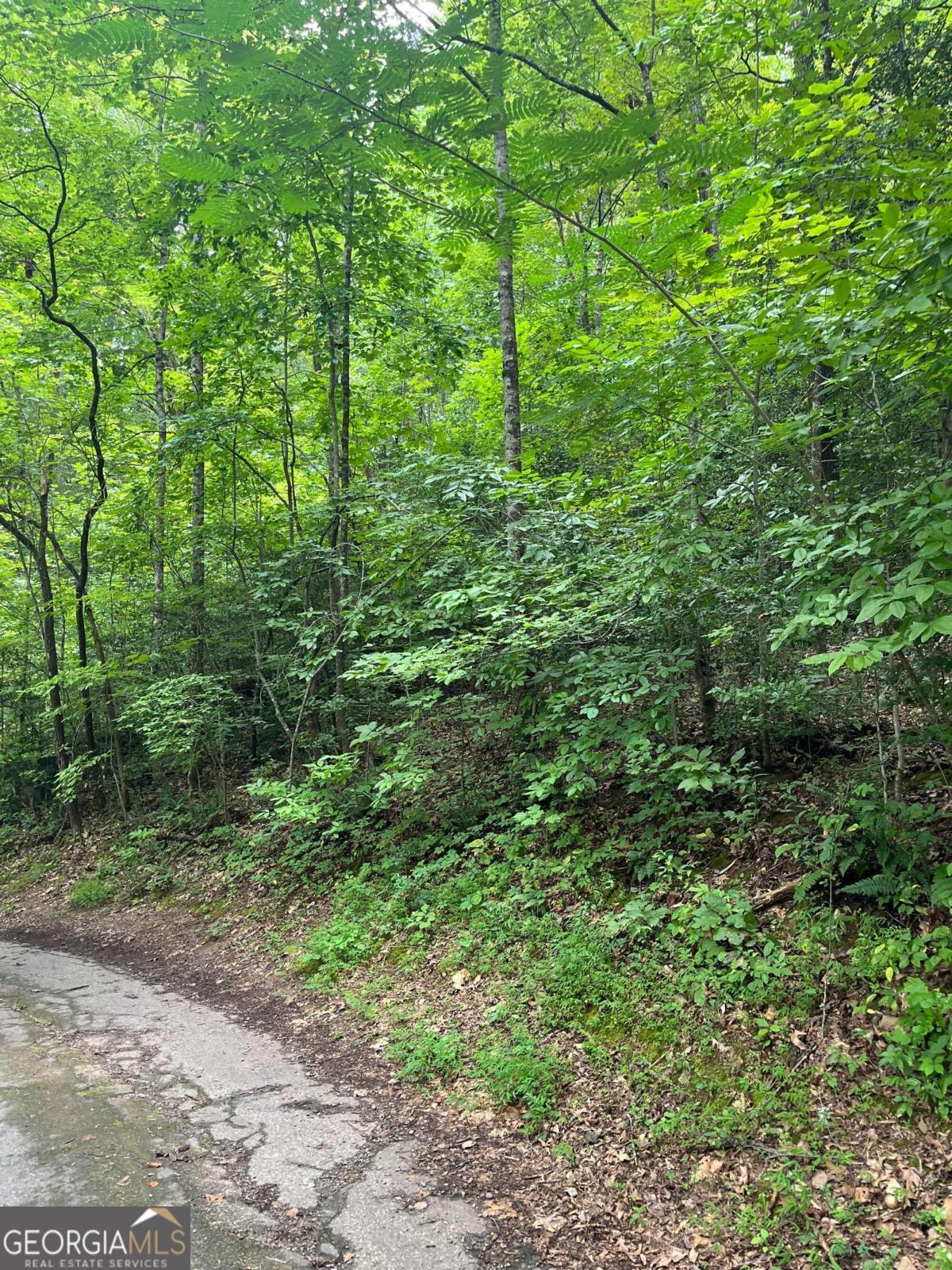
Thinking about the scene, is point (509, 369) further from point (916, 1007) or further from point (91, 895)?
point (91, 895)

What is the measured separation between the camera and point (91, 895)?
1034 centimetres

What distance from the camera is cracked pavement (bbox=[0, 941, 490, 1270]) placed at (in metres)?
3.11

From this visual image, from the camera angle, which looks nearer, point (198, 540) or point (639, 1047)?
point (639, 1047)

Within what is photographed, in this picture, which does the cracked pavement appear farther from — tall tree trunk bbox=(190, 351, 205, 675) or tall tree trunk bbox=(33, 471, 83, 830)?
tall tree trunk bbox=(33, 471, 83, 830)

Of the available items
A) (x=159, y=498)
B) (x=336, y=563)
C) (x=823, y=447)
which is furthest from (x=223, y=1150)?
(x=159, y=498)

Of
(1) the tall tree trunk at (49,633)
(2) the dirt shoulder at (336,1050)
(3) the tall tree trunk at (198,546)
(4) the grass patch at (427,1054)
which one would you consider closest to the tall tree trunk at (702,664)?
(4) the grass patch at (427,1054)

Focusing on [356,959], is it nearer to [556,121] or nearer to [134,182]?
[556,121]

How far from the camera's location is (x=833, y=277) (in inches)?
118

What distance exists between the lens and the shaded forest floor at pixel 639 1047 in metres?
3.03

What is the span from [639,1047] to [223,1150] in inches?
100

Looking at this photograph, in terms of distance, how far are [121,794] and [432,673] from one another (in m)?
9.14

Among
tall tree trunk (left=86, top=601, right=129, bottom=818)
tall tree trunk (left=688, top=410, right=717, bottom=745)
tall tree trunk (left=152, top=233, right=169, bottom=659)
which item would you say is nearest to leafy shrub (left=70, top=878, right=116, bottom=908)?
tall tree trunk (left=86, top=601, right=129, bottom=818)

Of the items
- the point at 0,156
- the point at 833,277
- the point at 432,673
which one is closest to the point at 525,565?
the point at 432,673

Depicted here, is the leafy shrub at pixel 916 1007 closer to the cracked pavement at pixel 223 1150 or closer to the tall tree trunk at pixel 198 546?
the cracked pavement at pixel 223 1150
